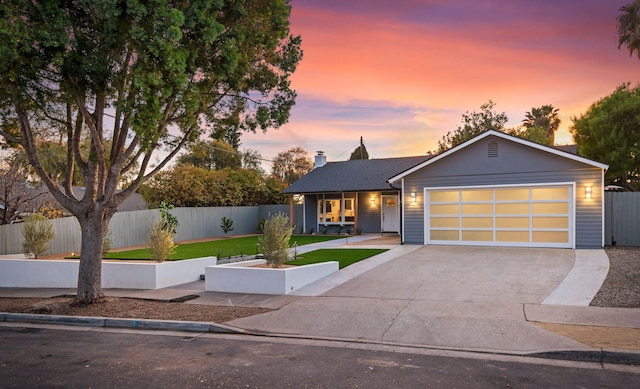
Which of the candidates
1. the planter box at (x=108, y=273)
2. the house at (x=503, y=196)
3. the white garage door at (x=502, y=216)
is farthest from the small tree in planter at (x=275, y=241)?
the white garage door at (x=502, y=216)

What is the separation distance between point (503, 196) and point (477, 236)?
1.83 meters

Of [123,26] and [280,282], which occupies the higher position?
[123,26]

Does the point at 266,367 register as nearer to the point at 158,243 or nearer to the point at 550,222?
the point at 158,243

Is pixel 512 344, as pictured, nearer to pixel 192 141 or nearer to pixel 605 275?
pixel 605 275

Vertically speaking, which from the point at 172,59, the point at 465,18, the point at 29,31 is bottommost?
the point at 172,59

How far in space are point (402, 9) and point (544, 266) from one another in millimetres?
8368

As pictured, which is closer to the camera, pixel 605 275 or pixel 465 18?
pixel 605 275

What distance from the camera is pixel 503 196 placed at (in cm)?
1719

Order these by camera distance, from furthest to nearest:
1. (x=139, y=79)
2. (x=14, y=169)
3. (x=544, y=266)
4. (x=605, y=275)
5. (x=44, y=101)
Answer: (x=14, y=169), (x=544, y=266), (x=605, y=275), (x=44, y=101), (x=139, y=79)

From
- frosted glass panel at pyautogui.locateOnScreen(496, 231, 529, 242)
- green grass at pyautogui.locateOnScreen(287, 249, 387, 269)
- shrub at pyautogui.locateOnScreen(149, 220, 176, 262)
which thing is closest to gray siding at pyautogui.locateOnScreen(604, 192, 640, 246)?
frosted glass panel at pyautogui.locateOnScreen(496, 231, 529, 242)

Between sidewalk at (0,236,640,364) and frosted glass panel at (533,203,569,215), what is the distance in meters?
6.84

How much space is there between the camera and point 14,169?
1709 centimetres

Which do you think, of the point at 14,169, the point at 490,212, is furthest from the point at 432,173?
the point at 14,169

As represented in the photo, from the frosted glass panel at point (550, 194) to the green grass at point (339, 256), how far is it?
5915mm
